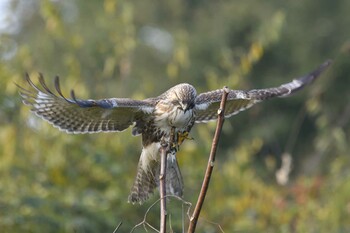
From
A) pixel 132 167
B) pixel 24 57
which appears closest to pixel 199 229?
pixel 132 167

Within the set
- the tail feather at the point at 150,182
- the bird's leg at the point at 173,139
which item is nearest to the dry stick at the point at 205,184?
the bird's leg at the point at 173,139

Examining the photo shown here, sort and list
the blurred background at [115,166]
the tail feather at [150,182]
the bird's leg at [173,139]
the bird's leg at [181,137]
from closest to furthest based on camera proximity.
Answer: the bird's leg at [173,139] → the bird's leg at [181,137] → the tail feather at [150,182] → the blurred background at [115,166]

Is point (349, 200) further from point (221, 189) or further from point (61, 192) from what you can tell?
point (61, 192)

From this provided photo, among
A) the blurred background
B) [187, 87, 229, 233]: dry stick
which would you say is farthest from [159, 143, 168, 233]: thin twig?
the blurred background

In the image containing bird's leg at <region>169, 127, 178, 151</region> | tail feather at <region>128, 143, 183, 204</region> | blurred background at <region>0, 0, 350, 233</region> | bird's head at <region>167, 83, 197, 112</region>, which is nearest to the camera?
bird's leg at <region>169, 127, 178, 151</region>

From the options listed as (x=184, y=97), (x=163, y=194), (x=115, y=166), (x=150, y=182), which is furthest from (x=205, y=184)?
(x=115, y=166)

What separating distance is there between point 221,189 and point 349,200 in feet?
5.29

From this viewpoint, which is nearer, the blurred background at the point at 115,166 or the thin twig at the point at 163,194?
the thin twig at the point at 163,194

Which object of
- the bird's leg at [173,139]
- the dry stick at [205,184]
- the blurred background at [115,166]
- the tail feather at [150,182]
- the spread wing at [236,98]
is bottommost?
the dry stick at [205,184]

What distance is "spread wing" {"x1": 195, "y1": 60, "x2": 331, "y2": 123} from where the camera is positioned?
6.33 meters

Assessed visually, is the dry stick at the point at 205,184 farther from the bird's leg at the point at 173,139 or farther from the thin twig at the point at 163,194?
the bird's leg at the point at 173,139

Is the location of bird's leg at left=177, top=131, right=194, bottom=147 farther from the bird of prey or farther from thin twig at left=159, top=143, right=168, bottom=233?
thin twig at left=159, top=143, right=168, bottom=233

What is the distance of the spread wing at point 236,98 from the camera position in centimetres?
633

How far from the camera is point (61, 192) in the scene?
27.9 ft
